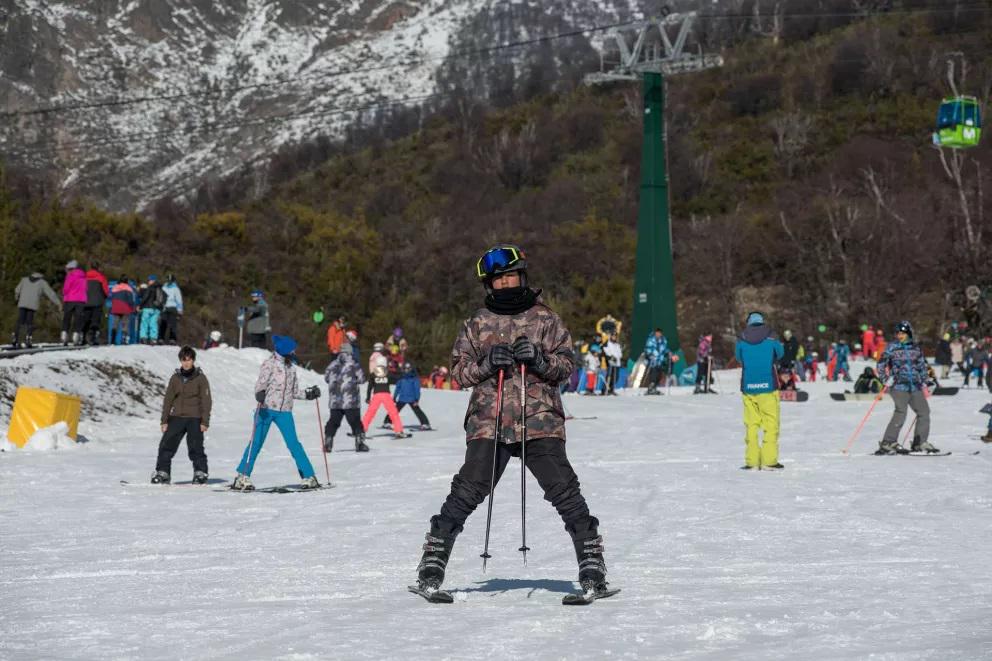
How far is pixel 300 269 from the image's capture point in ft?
241

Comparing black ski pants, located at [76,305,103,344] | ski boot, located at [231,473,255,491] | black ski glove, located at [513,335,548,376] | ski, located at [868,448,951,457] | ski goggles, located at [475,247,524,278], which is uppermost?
black ski pants, located at [76,305,103,344]

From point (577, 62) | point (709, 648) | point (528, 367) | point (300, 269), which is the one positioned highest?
point (577, 62)

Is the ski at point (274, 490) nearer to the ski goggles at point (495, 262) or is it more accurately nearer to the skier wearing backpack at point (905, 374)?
the skier wearing backpack at point (905, 374)

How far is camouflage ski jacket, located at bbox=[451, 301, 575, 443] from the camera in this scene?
23.1ft

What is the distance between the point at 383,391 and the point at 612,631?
1453 cm

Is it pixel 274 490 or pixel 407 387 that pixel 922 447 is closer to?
pixel 407 387

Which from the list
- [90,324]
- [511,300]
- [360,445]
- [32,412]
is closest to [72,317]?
[90,324]

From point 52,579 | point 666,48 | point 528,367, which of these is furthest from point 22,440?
point 666,48

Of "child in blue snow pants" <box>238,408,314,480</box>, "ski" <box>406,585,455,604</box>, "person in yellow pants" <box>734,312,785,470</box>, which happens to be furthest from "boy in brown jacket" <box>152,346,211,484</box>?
"ski" <box>406,585,455,604</box>

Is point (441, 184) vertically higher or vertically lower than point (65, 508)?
higher

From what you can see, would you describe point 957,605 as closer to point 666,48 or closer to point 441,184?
point 666,48

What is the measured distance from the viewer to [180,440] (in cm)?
1512

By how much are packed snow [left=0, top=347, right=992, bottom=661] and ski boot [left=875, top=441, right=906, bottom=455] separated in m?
0.40

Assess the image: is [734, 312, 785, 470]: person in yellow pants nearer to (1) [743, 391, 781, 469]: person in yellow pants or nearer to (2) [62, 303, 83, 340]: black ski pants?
(1) [743, 391, 781, 469]: person in yellow pants
